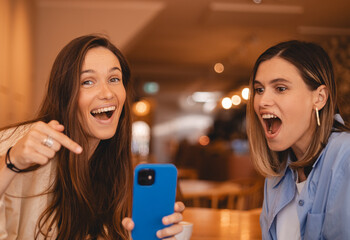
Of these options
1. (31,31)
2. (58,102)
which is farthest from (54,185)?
(31,31)

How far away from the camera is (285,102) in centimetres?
137

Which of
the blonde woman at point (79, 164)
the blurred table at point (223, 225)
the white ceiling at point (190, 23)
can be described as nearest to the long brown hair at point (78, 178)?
the blonde woman at point (79, 164)

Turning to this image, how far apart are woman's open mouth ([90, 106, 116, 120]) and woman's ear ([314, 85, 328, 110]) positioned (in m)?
0.73

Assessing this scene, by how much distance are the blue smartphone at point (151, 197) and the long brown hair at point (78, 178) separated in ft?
1.17

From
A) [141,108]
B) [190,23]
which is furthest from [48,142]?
[141,108]

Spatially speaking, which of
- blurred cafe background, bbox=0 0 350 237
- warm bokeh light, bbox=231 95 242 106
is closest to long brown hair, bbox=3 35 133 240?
blurred cafe background, bbox=0 0 350 237

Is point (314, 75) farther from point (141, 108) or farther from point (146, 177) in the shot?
point (141, 108)

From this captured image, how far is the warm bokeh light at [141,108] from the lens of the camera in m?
11.8

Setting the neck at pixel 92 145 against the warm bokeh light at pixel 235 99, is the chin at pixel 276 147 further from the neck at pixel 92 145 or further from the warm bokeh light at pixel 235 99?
the warm bokeh light at pixel 235 99

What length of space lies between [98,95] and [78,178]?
302 mm

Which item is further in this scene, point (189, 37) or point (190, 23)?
point (189, 37)

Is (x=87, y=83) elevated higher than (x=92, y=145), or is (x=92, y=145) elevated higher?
(x=87, y=83)

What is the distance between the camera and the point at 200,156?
25.4ft

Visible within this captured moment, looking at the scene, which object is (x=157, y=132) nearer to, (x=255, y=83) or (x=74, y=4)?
(x=74, y=4)
